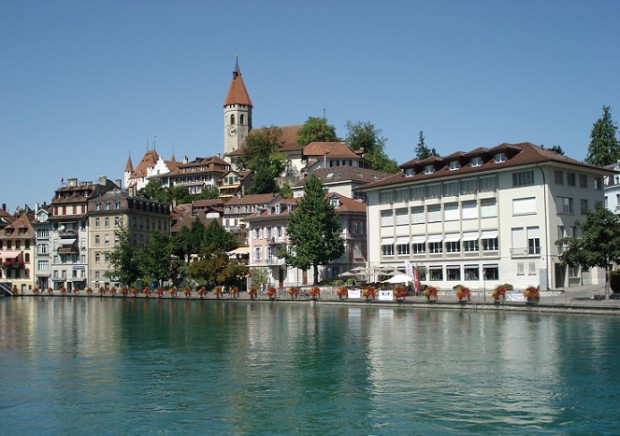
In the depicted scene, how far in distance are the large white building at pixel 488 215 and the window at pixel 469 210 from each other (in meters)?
0.09

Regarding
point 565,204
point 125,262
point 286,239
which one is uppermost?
point 565,204

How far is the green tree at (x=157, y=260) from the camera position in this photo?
3939 inches

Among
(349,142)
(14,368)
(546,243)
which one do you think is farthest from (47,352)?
(349,142)

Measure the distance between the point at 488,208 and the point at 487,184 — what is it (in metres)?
2.17

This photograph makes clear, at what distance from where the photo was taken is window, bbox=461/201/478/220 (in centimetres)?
7094

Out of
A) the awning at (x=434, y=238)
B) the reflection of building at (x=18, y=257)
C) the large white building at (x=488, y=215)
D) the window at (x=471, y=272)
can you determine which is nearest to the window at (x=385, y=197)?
the large white building at (x=488, y=215)

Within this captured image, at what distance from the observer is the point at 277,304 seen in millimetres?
72062

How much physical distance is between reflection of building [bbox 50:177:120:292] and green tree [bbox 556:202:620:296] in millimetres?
80073

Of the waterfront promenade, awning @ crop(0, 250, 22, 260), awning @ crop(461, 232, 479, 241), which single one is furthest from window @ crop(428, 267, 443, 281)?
awning @ crop(0, 250, 22, 260)

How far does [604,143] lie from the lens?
97250 millimetres

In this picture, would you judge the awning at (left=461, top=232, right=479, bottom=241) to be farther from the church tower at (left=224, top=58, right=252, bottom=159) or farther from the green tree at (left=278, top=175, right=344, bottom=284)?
the church tower at (left=224, top=58, right=252, bottom=159)

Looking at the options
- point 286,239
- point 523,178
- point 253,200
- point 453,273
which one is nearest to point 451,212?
point 453,273

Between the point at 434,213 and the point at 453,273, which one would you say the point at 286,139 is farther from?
the point at 453,273

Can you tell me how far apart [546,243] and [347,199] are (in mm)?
30871
